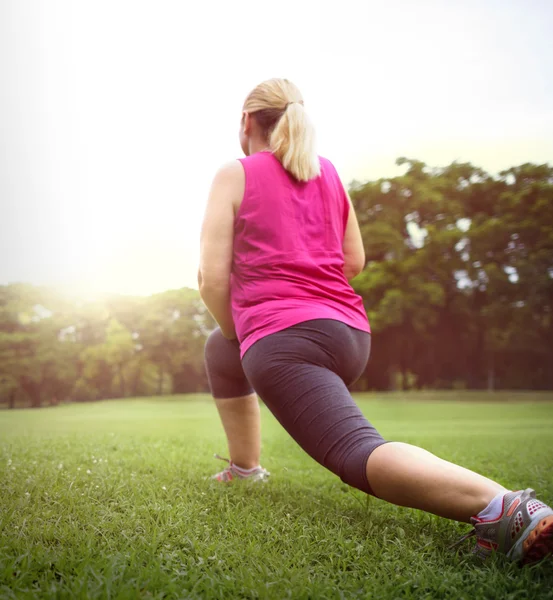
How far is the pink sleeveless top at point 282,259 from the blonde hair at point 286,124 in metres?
0.05

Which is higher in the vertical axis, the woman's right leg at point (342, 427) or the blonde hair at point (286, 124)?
the blonde hair at point (286, 124)

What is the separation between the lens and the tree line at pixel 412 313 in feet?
44.0

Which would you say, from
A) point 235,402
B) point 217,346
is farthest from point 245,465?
point 217,346

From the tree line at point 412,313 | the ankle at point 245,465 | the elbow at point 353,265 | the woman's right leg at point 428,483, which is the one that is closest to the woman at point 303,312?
the woman's right leg at point 428,483

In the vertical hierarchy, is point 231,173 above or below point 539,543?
above

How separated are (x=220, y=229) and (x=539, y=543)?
1296 mm

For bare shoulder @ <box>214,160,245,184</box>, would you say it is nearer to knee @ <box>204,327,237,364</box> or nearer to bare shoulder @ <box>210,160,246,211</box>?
bare shoulder @ <box>210,160,246,211</box>

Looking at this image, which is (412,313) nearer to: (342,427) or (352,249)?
(352,249)

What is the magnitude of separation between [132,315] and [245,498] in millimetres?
13649

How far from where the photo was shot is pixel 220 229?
1.97 meters

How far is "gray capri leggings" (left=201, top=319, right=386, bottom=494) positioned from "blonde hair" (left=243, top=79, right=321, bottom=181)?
56 cm

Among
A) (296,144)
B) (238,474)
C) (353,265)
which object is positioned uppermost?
(296,144)

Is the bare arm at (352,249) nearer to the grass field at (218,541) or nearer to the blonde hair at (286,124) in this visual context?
the blonde hair at (286,124)

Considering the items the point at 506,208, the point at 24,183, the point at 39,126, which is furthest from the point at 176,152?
the point at 506,208
